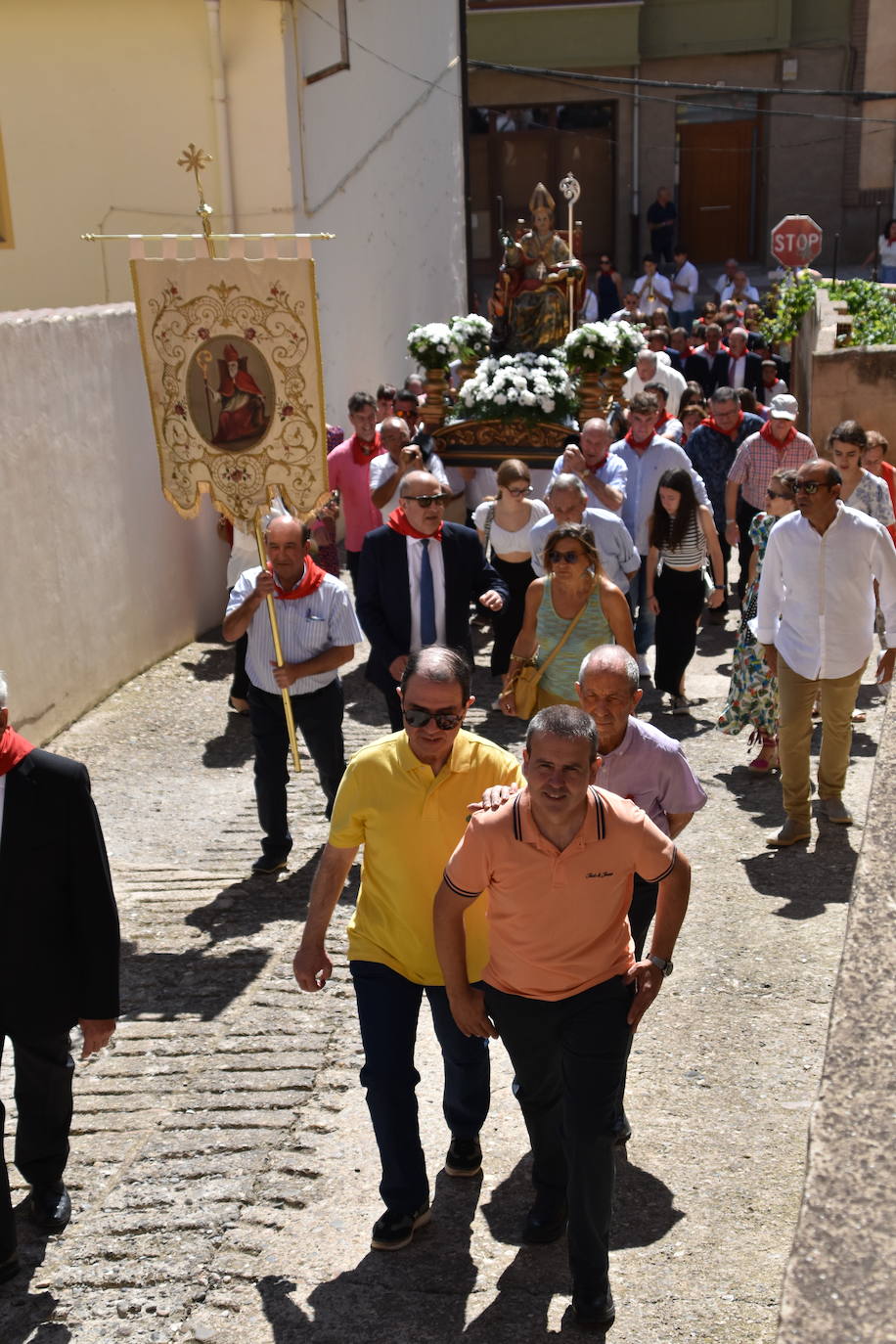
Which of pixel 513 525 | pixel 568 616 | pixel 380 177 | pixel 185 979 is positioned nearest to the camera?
pixel 568 616

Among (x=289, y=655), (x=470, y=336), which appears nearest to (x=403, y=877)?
(x=289, y=655)

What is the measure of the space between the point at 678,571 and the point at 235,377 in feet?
11.0

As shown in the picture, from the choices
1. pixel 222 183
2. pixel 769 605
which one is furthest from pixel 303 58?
pixel 769 605

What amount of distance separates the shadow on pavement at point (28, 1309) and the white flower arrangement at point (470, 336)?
29.9ft

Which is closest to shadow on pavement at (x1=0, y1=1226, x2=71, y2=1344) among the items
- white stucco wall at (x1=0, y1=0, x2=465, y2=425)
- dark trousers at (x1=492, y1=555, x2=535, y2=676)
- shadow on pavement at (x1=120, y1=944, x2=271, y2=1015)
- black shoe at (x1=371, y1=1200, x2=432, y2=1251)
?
black shoe at (x1=371, y1=1200, x2=432, y2=1251)

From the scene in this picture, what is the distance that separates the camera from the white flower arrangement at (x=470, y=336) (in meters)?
12.7

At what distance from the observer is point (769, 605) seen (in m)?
7.45

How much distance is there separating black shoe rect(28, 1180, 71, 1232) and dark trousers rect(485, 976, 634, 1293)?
1624 mm

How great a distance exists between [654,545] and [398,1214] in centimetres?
586

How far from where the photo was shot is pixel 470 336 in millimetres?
12953

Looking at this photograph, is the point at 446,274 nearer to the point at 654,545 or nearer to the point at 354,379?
the point at 354,379

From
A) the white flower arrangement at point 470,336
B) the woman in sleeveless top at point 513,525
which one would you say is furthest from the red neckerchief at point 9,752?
the white flower arrangement at point 470,336

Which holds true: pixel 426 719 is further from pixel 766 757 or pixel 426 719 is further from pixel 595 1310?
pixel 766 757

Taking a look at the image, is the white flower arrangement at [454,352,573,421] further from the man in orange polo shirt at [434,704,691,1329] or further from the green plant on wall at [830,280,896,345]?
the man in orange polo shirt at [434,704,691,1329]
